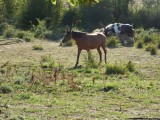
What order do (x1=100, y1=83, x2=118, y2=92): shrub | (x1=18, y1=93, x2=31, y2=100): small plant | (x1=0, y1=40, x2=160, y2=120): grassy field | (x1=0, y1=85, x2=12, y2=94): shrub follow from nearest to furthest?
(x1=0, y1=40, x2=160, y2=120): grassy field
(x1=18, y1=93, x2=31, y2=100): small plant
(x1=0, y1=85, x2=12, y2=94): shrub
(x1=100, y1=83, x2=118, y2=92): shrub

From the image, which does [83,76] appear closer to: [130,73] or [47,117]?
[130,73]

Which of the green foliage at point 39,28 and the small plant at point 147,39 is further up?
the green foliage at point 39,28

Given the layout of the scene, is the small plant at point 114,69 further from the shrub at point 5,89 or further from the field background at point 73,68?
the shrub at point 5,89

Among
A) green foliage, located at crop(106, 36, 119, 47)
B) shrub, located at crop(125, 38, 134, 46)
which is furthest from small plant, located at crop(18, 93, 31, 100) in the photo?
shrub, located at crop(125, 38, 134, 46)

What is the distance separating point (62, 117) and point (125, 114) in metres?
1.15

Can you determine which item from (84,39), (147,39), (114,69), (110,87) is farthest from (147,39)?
(110,87)

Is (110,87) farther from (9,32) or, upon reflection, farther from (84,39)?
(9,32)

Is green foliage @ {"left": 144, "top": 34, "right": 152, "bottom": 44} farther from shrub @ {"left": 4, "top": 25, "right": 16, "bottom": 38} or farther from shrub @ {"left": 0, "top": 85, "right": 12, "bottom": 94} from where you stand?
shrub @ {"left": 0, "top": 85, "right": 12, "bottom": 94}

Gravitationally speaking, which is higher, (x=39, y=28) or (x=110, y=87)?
(x=39, y=28)

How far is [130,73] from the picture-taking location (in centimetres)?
1281

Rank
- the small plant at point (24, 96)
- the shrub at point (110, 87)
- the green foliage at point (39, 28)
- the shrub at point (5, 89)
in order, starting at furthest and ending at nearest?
the green foliage at point (39, 28) → the shrub at point (110, 87) → the shrub at point (5, 89) → the small plant at point (24, 96)

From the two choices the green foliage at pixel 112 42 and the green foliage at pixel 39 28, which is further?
Answer: the green foliage at pixel 39 28

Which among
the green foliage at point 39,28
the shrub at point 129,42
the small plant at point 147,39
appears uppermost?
the green foliage at point 39,28

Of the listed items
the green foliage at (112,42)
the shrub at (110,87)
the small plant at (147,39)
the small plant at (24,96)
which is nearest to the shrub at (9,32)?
the green foliage at (112,42)
